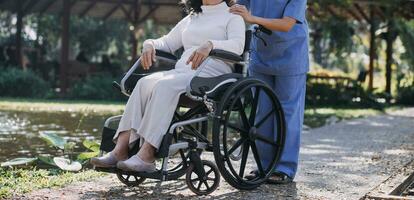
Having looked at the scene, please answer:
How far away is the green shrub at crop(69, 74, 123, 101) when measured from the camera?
1698 cm

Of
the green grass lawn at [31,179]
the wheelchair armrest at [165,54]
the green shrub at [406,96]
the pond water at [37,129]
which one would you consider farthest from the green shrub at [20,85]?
the wheelchair armrest at [165,54]

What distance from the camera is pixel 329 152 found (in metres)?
6.64

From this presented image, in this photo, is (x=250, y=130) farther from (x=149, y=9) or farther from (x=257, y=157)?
(x=149, y=9)

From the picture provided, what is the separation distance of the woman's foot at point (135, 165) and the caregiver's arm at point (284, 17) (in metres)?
1.01

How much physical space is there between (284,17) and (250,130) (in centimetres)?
72

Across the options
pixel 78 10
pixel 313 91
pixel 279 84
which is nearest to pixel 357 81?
pixel 313 91

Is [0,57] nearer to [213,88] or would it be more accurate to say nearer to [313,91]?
[313,91]

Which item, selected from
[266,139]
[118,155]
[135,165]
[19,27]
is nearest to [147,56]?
[118,155]

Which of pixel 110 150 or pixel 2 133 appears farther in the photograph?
pixel 2 133

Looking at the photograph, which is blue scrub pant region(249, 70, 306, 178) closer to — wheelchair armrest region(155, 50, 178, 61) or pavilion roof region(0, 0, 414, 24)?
wheelchair armrest region(155, 50, 178, 61)

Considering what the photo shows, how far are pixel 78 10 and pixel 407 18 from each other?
29.2 ft

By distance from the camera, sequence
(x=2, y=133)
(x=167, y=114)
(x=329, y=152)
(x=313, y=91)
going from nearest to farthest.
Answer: (x=167, y=114)
(x=329, y=152)
(x=2, y=133)
(x=313, y=91)

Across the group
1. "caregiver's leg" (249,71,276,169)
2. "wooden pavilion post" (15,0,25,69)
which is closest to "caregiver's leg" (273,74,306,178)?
"caregiver's leg" (249,71,276,169)

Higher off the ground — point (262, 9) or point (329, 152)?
point (262, 9)
